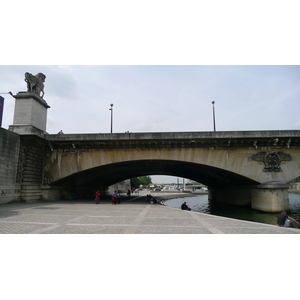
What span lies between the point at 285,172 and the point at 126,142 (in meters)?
17.4

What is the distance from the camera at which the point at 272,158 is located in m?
24.3

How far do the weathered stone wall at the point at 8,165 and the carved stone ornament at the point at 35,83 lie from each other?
5.69 meters

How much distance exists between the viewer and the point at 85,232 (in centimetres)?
Answer: 911

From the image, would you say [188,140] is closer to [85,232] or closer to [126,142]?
[126,142]

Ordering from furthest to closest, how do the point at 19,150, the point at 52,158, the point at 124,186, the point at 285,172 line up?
the point at 124,186
the point at 52,158
the point at 285,172
the point at 19,150

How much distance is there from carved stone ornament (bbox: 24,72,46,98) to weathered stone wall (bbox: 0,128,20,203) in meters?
5.69

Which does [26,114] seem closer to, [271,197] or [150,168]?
[150,168]

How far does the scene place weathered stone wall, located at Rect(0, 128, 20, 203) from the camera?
20438mm

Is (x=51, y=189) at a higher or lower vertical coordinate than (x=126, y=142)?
lower

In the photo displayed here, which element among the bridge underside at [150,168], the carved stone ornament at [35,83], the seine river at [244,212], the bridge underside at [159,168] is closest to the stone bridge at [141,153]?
the carved stone ornament at [35,83]

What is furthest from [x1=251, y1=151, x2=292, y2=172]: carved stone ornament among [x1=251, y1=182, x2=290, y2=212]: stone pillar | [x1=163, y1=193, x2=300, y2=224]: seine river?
[x1=163, y1=193, x2=300, y2=224]: seine river

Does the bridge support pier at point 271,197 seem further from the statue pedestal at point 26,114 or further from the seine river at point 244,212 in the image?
the statue pedestal at point 26,114

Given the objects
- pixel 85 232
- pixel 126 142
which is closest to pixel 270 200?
pixel 126 142

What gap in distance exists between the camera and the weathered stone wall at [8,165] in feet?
67.1
